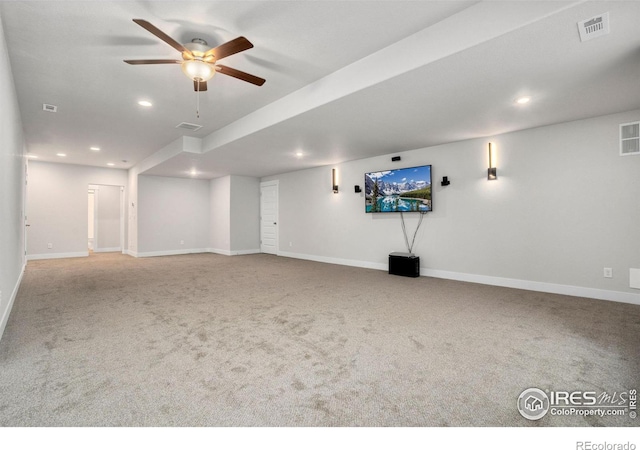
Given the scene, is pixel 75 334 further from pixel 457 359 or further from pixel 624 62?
pixel 624 62

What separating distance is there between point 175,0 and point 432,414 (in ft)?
10.8

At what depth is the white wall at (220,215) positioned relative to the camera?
898 cm

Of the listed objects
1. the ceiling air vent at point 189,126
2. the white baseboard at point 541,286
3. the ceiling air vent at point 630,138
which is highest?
the ceiling air vent at point 189,126

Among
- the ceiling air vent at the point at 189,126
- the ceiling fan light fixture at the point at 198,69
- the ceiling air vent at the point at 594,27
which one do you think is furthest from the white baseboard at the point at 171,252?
the ceiling air vent at the point at 594,27

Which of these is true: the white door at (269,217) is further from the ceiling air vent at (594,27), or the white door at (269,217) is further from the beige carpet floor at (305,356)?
the ceiling air vent at (594,27)

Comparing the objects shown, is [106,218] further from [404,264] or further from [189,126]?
[404,264]

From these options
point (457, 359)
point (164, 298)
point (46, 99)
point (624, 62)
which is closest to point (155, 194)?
point (46, 99)

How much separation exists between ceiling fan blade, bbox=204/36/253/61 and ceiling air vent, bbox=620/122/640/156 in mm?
4606

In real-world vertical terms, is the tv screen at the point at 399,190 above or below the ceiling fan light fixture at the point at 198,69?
below

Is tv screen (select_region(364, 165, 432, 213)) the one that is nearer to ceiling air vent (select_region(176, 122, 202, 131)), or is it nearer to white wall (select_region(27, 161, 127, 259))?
ceiling air vent (select_region(176, 122, 202, 131))

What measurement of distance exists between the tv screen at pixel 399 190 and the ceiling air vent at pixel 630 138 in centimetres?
249

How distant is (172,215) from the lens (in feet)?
30.1

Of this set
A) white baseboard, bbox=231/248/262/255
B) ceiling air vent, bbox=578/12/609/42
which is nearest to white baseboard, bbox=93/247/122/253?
white baseboard, bbox=231/248/262/255

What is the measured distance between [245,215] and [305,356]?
24.0 ft
